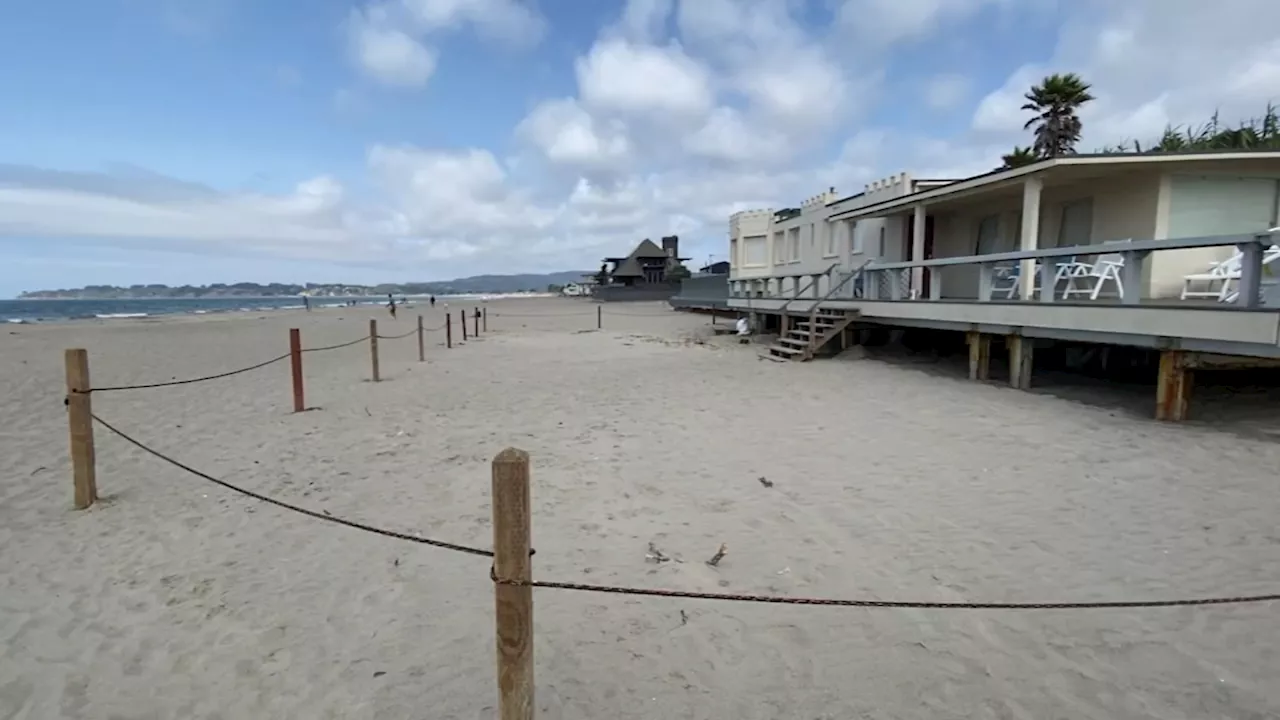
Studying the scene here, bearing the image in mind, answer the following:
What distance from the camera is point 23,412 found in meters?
9.72

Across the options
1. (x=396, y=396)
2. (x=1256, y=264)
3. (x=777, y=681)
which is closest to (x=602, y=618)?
(x=777, y=681)

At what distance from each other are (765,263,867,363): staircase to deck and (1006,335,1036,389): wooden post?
14.7ft

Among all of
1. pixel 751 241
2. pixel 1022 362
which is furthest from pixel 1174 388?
pixel 751 241

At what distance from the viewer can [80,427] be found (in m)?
5.54

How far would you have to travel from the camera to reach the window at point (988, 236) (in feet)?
50.7

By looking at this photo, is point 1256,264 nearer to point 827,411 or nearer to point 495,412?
point 827,411

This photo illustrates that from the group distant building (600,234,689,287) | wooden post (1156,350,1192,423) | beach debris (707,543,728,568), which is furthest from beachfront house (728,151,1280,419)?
distant building (600,234,689,287)

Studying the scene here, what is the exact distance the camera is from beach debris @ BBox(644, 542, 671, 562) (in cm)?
450

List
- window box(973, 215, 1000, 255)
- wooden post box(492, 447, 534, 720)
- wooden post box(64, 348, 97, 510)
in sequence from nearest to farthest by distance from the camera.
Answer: wooden post box(492, 447, 534, 720), wooden post box(64, 348, 97, 510), window box(973, 215, 1000, 255)

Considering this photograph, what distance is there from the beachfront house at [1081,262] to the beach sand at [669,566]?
113 cm

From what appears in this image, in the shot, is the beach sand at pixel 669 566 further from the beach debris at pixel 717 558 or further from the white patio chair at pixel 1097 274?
the white patio chair at pixel 1097 274

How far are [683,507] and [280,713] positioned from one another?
316 cm

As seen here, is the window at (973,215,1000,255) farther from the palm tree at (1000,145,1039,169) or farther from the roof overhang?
the palm tree at (1000,145,1039,169)

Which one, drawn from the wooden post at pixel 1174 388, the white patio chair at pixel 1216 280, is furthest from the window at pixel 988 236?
the wooden post at pixel 1174 388
